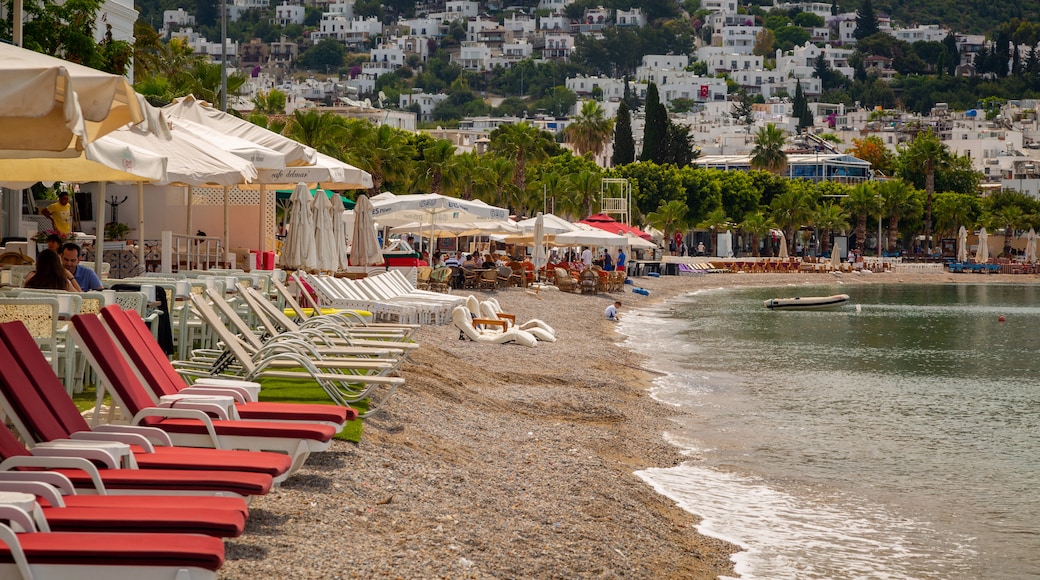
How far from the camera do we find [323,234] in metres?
18.9

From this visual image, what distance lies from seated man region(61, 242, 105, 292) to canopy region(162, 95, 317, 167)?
6088 millimetres

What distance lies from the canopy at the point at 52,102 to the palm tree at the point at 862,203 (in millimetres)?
89373

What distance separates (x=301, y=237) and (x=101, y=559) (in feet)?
47.5

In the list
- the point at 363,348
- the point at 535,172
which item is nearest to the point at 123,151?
the point at 363,348

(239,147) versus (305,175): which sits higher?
(239,147)

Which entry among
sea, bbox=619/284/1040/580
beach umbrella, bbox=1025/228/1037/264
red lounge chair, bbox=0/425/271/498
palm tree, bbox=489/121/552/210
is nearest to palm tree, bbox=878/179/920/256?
beach umbrella, bbox=1025/228/1037/264

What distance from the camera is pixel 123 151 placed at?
927 centimetres

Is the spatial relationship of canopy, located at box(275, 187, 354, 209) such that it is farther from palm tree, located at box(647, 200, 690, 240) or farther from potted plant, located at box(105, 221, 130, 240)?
palm tree, located at box(647, 200, 690, 240)

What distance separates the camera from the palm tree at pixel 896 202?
92188 mm

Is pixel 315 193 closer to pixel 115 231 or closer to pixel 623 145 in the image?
pixel 115 231

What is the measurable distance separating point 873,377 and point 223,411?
18.9m

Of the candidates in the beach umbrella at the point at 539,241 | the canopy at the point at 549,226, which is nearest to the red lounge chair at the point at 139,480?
the beach umbrella at the point at 539,241

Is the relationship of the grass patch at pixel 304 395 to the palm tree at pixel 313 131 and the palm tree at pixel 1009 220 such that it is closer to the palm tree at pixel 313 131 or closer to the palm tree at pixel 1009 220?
the palm tree at pixel 313 131

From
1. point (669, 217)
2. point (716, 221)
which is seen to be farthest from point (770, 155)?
point (669, 217)
